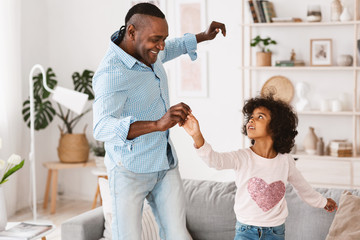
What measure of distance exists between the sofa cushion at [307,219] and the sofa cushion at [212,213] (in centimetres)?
31

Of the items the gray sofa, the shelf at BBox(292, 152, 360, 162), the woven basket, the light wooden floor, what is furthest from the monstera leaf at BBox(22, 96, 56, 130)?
the gray sofa

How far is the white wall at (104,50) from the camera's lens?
5160mm

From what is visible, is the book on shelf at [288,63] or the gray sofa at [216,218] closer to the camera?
the gray sofa at [216,218]

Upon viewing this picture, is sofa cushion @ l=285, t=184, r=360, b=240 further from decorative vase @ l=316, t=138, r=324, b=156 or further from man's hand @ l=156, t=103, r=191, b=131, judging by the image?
decorative vase @ l=316, t=138, r=324, b=156

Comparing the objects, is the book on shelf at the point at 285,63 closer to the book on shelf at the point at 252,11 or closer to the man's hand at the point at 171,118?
the book on shelf at the point at 252,11

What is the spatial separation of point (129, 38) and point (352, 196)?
1.39 m

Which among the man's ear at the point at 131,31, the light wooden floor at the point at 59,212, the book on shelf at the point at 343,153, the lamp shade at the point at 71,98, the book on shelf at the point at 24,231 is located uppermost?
the man's ear at the point at 131,31

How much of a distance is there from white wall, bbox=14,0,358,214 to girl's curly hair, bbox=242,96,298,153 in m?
A: 2.56

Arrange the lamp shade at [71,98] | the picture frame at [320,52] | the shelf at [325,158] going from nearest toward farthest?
the lamp shade at [71,98], the shelf at [325,158], the picture frame at [320,52]

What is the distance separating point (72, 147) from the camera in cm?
546

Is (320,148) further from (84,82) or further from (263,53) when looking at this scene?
(84,82)

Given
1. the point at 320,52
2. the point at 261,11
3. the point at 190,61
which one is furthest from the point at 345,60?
the point at 190,61

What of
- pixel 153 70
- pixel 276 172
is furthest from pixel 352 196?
pixel 153 70

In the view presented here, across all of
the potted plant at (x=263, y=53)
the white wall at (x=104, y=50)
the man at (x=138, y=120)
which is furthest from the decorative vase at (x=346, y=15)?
the man at (x=138, y=120)
